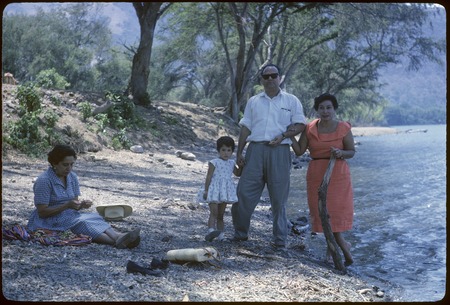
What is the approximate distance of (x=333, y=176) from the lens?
583 cm

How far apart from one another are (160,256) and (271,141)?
145 centimetres

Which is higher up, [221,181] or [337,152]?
[337,152]

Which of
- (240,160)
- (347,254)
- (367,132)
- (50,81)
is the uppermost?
(50,81)

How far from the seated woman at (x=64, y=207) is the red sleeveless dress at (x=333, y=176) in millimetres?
1711

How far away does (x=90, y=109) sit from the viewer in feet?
49.6

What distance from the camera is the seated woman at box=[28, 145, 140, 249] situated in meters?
5.35

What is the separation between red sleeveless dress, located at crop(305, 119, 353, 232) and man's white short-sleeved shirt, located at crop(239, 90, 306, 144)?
184 millimetres

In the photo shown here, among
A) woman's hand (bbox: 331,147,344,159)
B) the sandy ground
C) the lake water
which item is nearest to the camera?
the sandy ground

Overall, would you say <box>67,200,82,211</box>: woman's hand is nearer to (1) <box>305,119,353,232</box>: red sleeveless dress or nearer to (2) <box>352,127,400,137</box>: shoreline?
(1) <box>305,119,353,232</box>: red sleeveless dress

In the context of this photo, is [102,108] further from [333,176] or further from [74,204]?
[333,176]

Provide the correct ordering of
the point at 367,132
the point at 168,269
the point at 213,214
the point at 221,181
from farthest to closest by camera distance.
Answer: the point at 367,132 < the point at 213,214 < the point at 221,181 < the point at 168,269

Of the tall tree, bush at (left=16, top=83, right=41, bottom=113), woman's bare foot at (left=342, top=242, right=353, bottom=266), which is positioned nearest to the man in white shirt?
woman's bare foot at (left=342, top=242, right=353, bottom=266)

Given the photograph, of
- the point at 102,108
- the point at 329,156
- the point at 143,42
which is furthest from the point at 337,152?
the point at 143,42

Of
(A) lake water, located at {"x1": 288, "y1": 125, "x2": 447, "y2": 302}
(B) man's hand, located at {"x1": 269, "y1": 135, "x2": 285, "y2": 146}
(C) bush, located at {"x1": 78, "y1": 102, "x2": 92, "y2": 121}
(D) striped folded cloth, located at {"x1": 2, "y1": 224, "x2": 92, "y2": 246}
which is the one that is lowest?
(A) lake water, located at {"x1": 288, "y1": 125, "x2": 447, "y2": 302}
